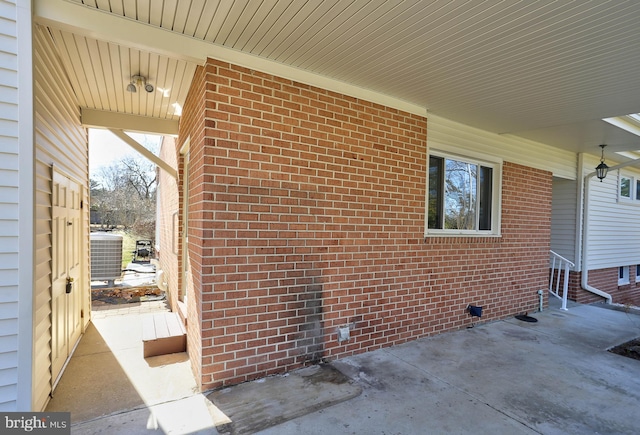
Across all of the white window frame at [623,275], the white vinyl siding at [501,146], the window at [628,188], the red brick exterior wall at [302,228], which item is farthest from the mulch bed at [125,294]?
the white window frame at [623,275]

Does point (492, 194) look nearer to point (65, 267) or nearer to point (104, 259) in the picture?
point (65, 267)

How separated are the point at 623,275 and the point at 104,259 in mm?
13129

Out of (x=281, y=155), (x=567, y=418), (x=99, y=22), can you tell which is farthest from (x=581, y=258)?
(x=99, y=22)

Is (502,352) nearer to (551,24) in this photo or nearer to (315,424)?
(315,424)

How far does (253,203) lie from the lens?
3.04 metres

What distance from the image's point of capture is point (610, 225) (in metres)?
7.69

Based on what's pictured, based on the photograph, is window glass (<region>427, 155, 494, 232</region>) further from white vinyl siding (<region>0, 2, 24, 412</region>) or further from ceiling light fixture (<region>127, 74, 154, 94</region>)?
white vinyl siding (<region>0, 2, 24, 412</region>)

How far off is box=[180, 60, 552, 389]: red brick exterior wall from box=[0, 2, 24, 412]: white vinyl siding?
1.21 m

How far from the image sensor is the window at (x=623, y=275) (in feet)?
27.7

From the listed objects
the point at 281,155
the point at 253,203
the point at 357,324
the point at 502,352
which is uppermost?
the point at 281,155

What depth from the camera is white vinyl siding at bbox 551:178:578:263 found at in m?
7.16

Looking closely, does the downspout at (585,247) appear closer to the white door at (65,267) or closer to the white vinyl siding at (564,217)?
the white vinyl siding at (564,217)

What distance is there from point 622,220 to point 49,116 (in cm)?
1133

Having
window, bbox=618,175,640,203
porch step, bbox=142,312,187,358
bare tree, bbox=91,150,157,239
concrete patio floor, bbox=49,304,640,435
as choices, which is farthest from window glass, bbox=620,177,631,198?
bare tree, bbox=91,150,157,239
